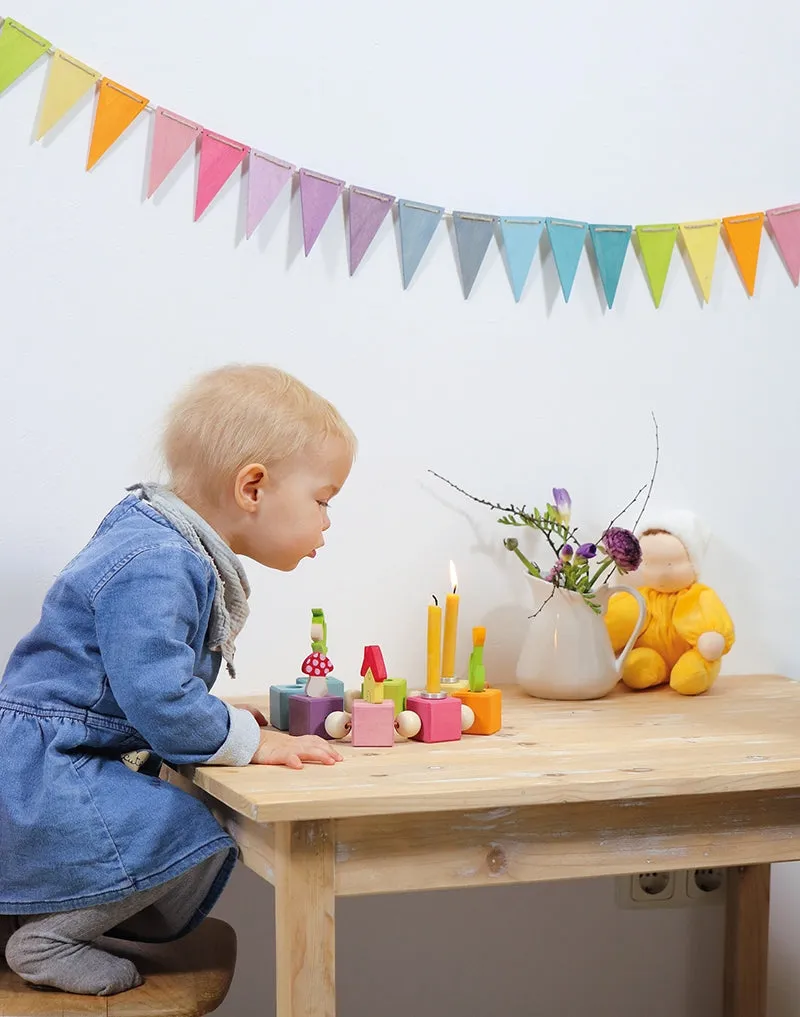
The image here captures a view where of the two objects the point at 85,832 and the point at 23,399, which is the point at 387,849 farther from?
the point at 23,399

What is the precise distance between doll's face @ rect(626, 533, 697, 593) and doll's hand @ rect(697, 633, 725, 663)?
0.10 meters

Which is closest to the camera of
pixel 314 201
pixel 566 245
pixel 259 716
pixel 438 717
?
pixel 438 717

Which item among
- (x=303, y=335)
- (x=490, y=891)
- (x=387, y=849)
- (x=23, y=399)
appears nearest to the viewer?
(x=387, y=849)

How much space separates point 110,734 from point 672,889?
38.9 inches

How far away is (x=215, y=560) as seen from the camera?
3.95ft

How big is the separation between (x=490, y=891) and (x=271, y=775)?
759mm

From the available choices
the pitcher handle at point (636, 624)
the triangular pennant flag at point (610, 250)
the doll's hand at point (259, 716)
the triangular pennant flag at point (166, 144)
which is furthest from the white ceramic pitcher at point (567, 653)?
the triangular pennant flag at point (166, 144)

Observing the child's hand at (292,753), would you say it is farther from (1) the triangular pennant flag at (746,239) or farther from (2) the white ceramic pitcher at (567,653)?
(1) the triangular pennant flag at (746,239)

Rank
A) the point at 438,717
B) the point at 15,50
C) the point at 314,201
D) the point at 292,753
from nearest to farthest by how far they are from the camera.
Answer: the point at 292,753
the point at 438,717
the point at 15,50
the point at 314,201

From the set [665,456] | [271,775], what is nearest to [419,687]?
[665,456]

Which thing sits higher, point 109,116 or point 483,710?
point 109,116

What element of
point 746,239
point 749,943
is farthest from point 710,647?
point 746,239

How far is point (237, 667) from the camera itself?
61.7 inches

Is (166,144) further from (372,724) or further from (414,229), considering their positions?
(372,724)
